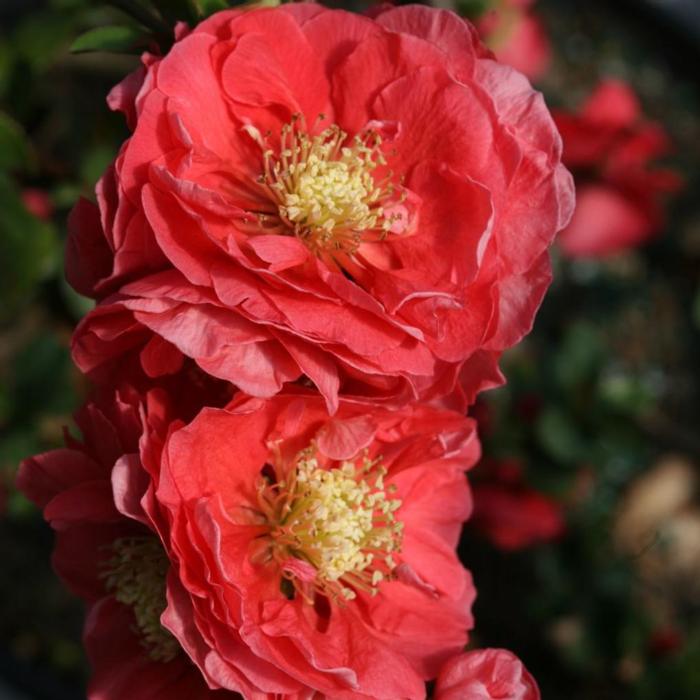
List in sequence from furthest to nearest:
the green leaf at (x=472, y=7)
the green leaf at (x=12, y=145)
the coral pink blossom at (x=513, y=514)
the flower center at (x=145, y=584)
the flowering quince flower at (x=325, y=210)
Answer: the coral pink blossom at (x=513, y=514)
the green leaf at (x=472, y=7)
the green leaf at (x=12, y=145)
the flower center at (x=145, y=584)
the flowering quince flower at (x=325, y=210)

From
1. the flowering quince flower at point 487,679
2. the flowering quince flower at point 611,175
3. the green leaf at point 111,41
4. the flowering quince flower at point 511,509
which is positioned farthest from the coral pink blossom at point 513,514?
the green leaf at point 111,41

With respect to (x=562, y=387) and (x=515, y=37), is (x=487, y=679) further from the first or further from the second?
(x=515, y=37)

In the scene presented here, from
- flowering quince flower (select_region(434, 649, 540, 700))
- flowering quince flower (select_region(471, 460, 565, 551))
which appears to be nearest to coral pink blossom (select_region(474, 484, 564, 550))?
flowering quince flower (select_region(471, 460, 565, 551))

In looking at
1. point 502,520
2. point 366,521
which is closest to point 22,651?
point 502,520

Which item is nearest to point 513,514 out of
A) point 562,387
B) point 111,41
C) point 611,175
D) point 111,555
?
point 562,387

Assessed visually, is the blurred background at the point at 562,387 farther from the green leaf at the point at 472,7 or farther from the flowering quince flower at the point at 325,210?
the flowering quince flower at the point at 325,210

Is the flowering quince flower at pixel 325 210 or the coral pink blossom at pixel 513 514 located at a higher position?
the flowering quince flower at pixel 325 210

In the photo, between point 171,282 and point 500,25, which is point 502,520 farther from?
point 171,282

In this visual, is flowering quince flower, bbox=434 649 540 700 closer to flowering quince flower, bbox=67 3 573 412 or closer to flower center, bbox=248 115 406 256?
flowering quince flower, bbox=67 3 573 412
